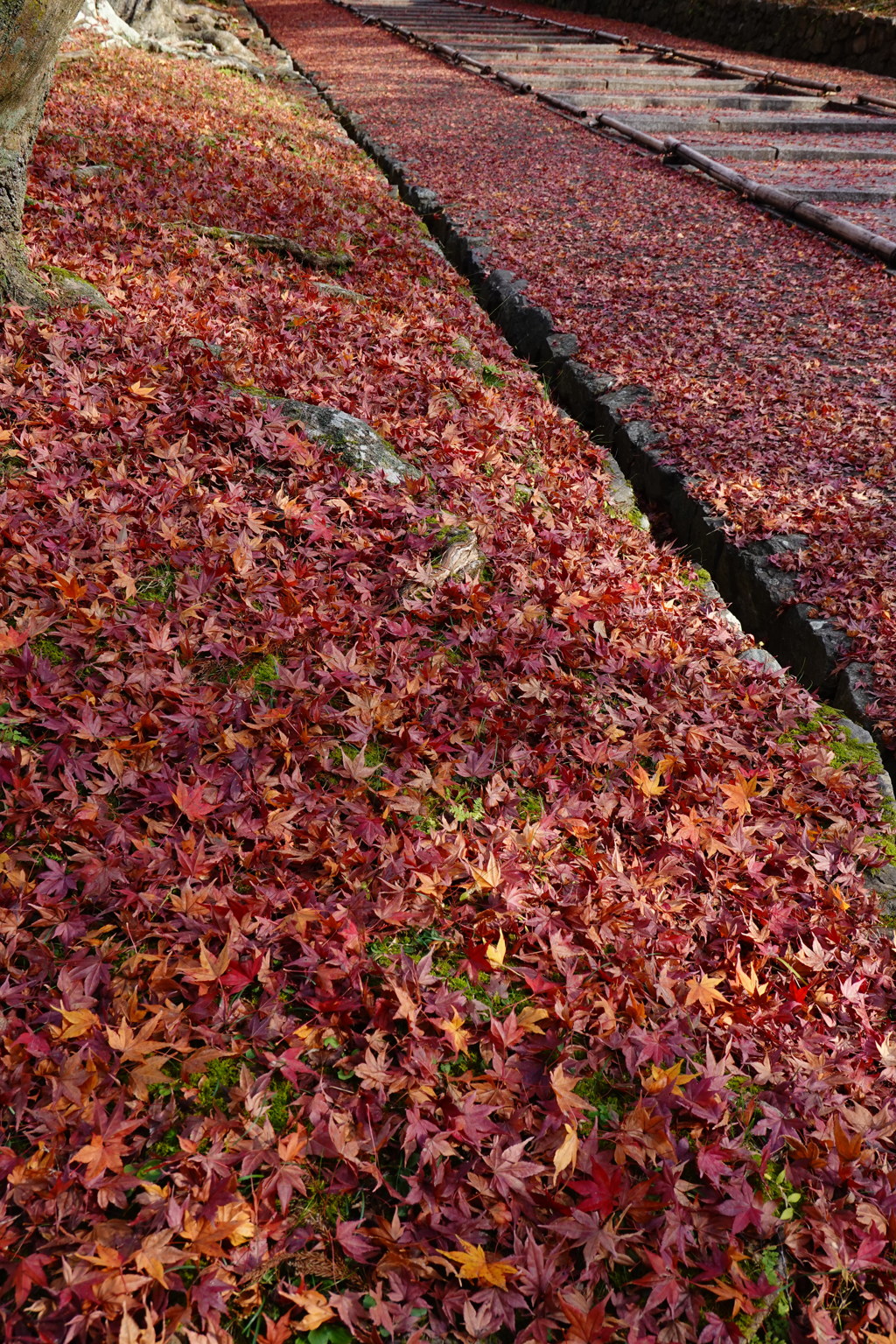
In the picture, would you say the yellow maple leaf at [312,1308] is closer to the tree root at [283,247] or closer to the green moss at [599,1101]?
the green moss at [599,1101]

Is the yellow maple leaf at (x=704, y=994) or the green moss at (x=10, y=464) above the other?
the green moss at (x=10, y=464)

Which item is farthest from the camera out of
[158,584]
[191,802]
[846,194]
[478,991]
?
[846,194]

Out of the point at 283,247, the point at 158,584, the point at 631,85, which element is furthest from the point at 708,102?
the point at 158,584

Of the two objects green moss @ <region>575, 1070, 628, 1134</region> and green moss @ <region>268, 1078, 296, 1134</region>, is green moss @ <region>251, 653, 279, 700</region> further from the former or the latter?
green moss @ <region>575, 1070, 628, 1134</region>

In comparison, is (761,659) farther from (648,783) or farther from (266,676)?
(266,676)

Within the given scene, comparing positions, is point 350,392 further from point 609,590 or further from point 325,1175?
point 325,1175

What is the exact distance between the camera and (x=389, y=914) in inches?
101

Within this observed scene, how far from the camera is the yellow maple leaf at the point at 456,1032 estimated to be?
2318mm

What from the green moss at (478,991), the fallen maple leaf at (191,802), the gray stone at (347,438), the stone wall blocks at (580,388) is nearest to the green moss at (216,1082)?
the green moss at (478,991)

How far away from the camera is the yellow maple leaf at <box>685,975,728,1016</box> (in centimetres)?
253

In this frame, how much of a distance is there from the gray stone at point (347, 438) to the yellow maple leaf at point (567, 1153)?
3024 millimetres

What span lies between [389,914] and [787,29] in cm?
2674

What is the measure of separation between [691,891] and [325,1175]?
58.7 inches

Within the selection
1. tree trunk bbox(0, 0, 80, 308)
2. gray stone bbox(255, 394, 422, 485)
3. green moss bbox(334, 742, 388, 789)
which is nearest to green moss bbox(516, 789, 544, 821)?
green moss bbox(334, 742, 388, 789)
